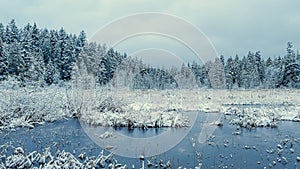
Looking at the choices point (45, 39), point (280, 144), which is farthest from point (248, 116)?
point (45, 39)

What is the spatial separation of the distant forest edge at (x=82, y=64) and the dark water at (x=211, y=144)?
19877 mm

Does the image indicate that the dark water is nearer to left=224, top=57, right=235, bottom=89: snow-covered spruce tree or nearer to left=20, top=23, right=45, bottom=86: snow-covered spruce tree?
left=20, top=23, right=45, bottom=86: snow-covered spruce tree

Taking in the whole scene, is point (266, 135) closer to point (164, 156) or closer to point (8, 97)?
point (164, 156)

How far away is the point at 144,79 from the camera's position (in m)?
53.7

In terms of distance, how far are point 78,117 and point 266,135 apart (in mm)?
14209

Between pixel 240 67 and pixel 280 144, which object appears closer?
pixel 280 144


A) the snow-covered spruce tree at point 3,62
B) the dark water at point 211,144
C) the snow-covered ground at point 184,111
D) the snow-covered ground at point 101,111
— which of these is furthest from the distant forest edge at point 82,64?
the dark water at point 211,144

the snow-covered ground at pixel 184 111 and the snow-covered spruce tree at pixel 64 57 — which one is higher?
the snow-covered spruce tree at pixel 64 57

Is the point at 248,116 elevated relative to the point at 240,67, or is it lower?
lower

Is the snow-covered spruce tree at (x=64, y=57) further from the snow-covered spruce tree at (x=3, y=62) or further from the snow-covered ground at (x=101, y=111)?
the snow-covered ground at (x=101, y=111)

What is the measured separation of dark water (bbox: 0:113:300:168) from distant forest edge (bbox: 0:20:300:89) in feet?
65.2

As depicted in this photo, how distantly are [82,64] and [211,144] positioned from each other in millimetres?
28610

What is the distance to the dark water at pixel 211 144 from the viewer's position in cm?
1447

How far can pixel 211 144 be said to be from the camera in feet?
57.3
